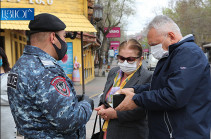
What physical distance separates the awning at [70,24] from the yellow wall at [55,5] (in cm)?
36

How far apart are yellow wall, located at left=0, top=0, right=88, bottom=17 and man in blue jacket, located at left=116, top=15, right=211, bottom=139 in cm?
838

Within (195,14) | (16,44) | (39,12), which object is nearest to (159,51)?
(39,12)

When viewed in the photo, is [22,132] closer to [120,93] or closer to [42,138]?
[42,138]

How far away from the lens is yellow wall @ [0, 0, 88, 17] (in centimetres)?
905

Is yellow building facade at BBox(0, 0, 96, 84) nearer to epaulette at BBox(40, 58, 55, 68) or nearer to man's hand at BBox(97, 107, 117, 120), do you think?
man's hand at BBox(97, 107, 117, 120)

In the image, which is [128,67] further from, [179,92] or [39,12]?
[39,12]

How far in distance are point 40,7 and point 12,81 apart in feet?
28.1

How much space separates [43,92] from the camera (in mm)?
1521

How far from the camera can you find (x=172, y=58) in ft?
5.88

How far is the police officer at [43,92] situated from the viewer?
5.04 feet

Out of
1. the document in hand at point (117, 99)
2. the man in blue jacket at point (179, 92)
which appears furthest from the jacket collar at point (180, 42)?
the document in hand at point (117, 99)

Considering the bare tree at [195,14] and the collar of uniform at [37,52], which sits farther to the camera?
the bare tree at [195,14]

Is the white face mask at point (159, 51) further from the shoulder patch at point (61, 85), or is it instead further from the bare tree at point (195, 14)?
the bare tree at point (195, 14)

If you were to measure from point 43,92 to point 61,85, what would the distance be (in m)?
0.14
